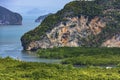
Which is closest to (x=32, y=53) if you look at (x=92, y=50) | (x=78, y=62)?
(x=92, y=50)

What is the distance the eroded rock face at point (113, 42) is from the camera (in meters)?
128

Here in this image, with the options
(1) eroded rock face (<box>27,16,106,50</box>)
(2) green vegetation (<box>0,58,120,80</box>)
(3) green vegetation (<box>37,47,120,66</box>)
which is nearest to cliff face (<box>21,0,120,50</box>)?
(1) eroded rock face (<box>27,16,106,50</box>)

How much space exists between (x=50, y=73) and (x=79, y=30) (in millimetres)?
59073

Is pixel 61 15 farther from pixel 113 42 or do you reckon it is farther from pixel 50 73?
pixel 50 73

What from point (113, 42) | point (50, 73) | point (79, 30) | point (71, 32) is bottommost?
point (113, 42)

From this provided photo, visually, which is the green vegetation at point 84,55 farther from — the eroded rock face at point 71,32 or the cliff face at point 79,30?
the cliff face at point 79,30

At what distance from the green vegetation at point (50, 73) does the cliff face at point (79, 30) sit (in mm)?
42519

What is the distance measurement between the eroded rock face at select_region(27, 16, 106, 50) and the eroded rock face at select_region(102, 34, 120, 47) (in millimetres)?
4941

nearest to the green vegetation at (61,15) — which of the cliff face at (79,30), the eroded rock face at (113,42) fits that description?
the cliff face at (79,30)

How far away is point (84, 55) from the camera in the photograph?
115 m

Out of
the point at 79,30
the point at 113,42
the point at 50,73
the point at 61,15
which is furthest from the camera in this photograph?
the point at 61,15

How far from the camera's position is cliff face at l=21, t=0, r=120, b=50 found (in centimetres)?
12975

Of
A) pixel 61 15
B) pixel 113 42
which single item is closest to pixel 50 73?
pixel 113 42

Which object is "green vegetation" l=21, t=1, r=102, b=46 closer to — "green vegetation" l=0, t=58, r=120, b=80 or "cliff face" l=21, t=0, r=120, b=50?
Answer: "cliff face" l=21, t=0, r=120, b=50
